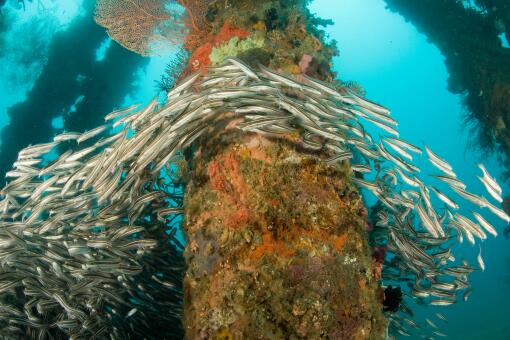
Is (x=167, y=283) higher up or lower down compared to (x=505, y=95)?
lower down

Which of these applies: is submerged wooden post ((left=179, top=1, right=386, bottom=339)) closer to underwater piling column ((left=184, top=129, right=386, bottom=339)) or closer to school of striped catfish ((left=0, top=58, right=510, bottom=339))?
underwater piling column ((left=184, top=129, right=386, bottom=339))

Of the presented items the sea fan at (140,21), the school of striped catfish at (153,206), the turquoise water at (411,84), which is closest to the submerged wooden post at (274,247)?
the school of striped catfish at (153,206)

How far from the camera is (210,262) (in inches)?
149

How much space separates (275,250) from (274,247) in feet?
0.11

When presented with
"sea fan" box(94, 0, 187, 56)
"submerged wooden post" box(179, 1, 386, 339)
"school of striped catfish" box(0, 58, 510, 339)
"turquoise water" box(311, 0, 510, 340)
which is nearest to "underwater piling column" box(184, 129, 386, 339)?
"submerged wooden post" box(179, 1, 386, 339)

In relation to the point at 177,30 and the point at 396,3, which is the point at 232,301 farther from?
the point at 396,3

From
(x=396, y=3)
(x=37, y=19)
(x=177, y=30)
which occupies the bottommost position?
(x=177, y=30)

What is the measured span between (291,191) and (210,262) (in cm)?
124

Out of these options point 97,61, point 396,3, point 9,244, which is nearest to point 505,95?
point 396,3

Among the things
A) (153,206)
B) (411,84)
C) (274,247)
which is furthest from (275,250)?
(411,84)

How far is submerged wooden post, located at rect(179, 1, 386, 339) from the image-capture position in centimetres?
345

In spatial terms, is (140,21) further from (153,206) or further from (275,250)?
(275,250)

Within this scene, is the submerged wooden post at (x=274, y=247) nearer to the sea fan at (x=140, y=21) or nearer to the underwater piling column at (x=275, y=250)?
the underwater piling column at (x=275, y=250)

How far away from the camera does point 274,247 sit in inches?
146
